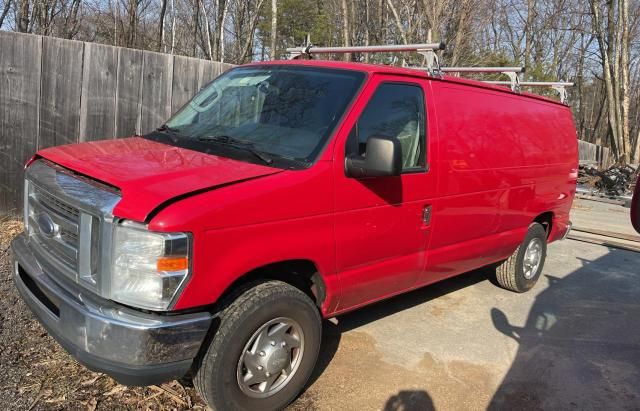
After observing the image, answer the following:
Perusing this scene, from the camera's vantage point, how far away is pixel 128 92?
22.4 ft

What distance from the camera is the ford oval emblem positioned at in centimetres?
301

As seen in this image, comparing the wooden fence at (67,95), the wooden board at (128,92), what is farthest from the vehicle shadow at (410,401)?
the wooden fence at (67,95)

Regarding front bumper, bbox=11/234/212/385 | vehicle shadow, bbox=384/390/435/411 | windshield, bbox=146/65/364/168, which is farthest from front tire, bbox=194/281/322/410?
windshield, bbox=146/65/364/168

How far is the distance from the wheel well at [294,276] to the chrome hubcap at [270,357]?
0.27 metres

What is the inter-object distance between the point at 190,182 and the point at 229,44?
26169 mm

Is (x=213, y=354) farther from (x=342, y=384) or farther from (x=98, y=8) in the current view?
(x=98, y=8)

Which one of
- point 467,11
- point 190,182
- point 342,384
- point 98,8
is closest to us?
point 190,182

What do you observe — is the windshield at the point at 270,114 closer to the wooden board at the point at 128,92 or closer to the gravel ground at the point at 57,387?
the gravel ground at the point at 57,387

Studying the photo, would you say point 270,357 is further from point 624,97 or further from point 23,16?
point 624,97

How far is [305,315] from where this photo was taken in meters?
3.24

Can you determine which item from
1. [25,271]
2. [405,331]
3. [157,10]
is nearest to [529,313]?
[405,331]

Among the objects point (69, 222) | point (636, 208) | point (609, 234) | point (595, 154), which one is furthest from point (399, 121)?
point (595, 154)

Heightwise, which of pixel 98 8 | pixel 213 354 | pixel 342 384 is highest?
pixel 98 8

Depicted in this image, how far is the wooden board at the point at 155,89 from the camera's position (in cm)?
698
